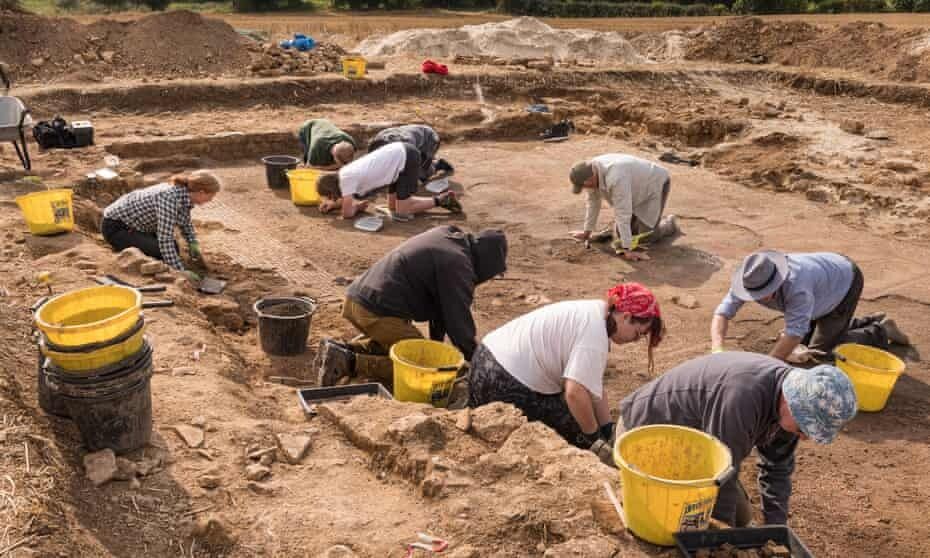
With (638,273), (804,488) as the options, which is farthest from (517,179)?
(804,488)

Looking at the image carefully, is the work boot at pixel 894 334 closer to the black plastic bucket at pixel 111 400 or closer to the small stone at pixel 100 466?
the black plastic bucket at pixel 111 400

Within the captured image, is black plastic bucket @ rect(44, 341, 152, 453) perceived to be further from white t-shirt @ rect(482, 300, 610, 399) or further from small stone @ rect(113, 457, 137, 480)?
white t-shirt @ rect(482, 300, 610, 399)

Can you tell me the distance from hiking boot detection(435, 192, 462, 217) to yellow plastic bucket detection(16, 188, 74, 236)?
409 cm

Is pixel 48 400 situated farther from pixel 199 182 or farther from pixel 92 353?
pixel 199 182

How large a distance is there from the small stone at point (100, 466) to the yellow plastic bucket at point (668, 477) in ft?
7.18

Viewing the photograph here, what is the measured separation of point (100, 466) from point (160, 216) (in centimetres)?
345

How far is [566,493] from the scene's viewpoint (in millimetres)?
3416

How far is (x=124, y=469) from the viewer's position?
3477 millimetres

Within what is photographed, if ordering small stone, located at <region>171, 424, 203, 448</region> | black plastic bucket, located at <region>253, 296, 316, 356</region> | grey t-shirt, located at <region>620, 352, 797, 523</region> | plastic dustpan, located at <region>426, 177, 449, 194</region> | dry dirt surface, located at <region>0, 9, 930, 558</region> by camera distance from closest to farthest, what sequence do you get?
1. grey t-shirt, located at <region>620, 352, 797, 523</region>
2. dry dirt surface, located at <region>0, 9, 930, 558</region>
3. small stone, located at <region>171, 424, 203, 448</region>
4. black plastic bucket, located at <region>253, 296, 316, 356</region>
5. plastic dustpan, located at <region>426, 177, 449, 194</region>

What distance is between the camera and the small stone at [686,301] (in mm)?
7090

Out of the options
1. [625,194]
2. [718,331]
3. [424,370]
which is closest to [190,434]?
[424,370]

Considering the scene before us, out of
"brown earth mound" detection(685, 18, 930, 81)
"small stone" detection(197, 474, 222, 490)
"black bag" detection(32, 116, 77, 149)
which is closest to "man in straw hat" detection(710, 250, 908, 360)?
"small stone" detection(197, 474, 222, 490)

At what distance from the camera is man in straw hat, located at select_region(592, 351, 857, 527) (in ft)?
9.62

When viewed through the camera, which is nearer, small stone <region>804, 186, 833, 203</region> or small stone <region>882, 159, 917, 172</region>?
small stone <region>804, 186, 833, 203</region>
